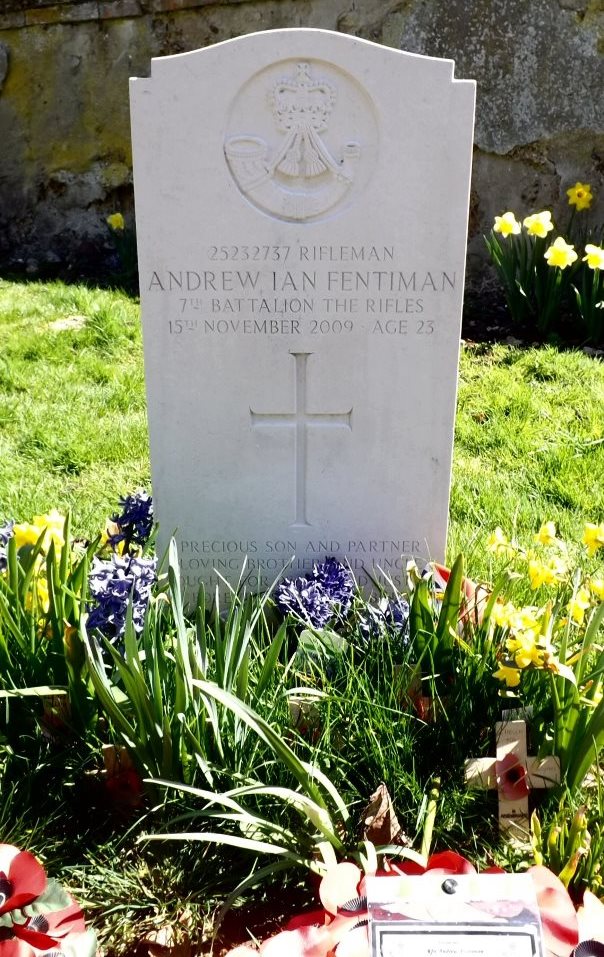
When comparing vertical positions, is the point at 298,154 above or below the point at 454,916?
above

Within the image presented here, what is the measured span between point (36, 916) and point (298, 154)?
76.8 inches

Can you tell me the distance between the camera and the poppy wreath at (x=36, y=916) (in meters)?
1.52

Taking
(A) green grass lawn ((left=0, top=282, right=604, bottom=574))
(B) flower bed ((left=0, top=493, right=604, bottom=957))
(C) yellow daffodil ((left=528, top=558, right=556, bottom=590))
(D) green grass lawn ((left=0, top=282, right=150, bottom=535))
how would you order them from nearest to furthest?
(B) flower bed ((left=0, top=493, right=604, bottom=957)) < (C) yellow daffodil ((left=528, top=558, right=556, bottom=590)) < (A) green grass lawn ((left=0, top=282, right=604, bottom=574)) < (D) green grass lawn ((left=0, top=282, right=150, bottom=535))

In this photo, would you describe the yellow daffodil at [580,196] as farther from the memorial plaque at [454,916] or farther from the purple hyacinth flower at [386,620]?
the memorial plaque at [454,916]

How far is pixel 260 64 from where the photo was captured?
232 centimetres

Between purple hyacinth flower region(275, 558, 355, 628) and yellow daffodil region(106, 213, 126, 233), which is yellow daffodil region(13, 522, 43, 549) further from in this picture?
yellow daffodil region(106, 213, 126, 233)

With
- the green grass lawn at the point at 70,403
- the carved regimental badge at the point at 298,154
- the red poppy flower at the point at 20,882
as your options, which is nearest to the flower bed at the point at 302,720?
the red poppy flower at the point at 20,882

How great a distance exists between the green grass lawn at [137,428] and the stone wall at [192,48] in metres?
1.21

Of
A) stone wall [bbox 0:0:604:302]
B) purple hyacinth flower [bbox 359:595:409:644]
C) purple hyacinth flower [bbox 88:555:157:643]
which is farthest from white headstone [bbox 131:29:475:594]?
stone wall [bbox 0:0:604:302]

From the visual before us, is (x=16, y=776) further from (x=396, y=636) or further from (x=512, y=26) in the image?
(x=512, y=26)

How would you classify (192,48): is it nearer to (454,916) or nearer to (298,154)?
(298,154)

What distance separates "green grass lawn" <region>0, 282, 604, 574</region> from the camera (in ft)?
11.3

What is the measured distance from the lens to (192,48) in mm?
5910

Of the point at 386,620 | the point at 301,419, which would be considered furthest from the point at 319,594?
the point at 301,419
